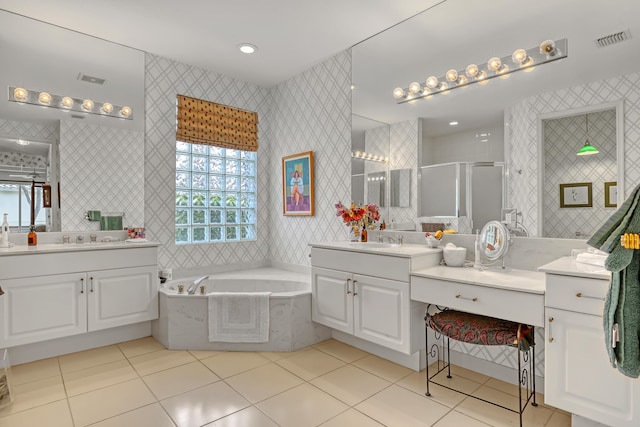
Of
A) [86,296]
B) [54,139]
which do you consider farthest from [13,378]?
[54,139]

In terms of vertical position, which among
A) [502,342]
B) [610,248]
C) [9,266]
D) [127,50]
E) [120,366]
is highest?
[127,50]

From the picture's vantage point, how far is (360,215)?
3.04 m

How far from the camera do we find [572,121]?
2035mm

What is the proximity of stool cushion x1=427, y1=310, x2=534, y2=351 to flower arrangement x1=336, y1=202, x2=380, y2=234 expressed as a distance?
1.15 metres

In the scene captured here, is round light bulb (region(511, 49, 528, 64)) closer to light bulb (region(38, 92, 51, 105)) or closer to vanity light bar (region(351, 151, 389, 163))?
vanity light bar (region(351, 151, 389, 163))

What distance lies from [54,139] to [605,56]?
13.4 ft

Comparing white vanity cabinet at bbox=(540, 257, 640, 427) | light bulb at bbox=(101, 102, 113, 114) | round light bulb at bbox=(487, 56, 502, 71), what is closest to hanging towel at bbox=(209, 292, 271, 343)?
white vanity cabinet at bbox=(540, 257, 640, 427)

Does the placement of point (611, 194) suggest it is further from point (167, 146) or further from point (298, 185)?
point (167, 146)

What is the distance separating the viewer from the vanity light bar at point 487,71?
212 cm

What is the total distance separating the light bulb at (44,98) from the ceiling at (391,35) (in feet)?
1.60

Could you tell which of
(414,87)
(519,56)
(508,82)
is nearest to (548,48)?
(519,56)

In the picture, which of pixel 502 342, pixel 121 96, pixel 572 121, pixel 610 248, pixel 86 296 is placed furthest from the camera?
pixel 121 96

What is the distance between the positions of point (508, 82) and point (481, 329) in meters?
1.64

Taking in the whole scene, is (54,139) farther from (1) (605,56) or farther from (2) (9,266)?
(1) (605,56)
